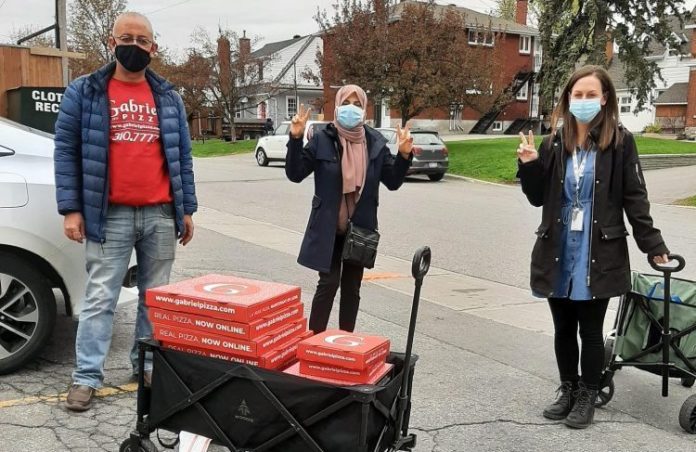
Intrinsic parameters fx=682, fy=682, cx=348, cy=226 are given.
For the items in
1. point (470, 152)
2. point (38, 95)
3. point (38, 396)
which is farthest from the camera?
point (470, 152)

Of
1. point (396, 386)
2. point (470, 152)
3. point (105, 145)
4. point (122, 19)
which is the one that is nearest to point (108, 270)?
point (105, 145)

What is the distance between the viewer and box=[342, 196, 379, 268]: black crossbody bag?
411cm

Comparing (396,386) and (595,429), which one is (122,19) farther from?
(595,429)

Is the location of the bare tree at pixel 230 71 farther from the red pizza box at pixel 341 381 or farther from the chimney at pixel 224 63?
the red pizza box at pixel 341 381

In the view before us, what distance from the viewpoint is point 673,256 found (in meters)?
3.72

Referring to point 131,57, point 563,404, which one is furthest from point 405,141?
point 563,404

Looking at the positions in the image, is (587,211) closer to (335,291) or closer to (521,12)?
(335,291)

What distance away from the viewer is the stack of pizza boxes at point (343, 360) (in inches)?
103

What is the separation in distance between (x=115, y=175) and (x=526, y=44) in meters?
47.6

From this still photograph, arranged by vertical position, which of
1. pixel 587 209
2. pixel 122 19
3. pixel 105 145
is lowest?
pixel 587 209

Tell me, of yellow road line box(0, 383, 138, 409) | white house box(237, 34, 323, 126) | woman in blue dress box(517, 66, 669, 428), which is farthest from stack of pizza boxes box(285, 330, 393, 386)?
white house box(237, 34, 323, 126)

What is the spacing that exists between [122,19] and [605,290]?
3.01m

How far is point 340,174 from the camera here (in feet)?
13.5

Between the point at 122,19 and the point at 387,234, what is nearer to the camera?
the point at 122,19
